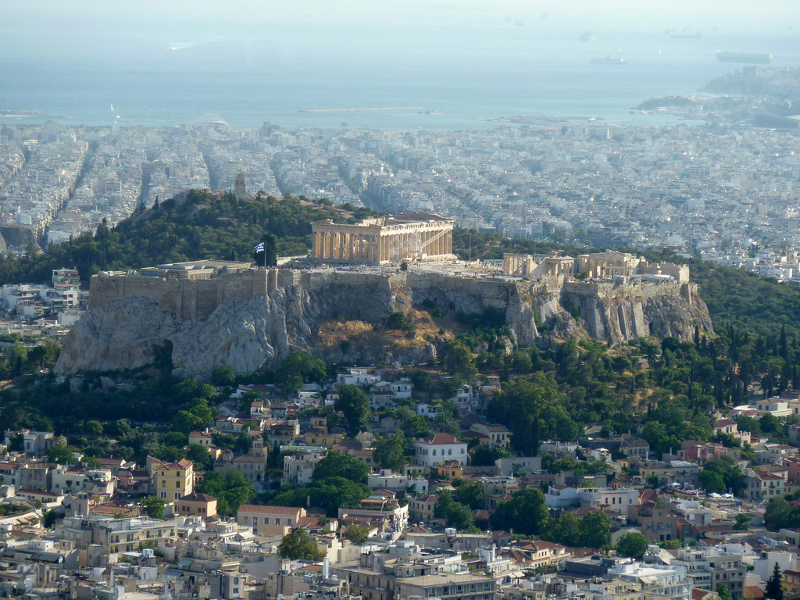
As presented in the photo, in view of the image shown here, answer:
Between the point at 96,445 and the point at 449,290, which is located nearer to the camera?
the point at 96,445

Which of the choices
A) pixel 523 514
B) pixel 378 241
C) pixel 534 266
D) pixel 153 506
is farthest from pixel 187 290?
pixel 523 514

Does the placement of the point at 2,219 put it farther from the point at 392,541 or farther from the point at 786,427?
the point at 392,541

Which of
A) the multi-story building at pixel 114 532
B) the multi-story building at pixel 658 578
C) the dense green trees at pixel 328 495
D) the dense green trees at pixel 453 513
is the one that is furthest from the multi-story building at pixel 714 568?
the multi-story building at pixel 114 532

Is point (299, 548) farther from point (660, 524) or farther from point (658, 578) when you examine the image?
point (660, 524)

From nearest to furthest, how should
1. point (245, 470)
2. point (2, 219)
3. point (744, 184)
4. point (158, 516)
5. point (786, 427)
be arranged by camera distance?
1. point (158, 516)
2. point (245, 470)
3. point (786, 427)
4. point (2, 219)
5. point (744, 184)

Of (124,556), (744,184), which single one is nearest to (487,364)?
(124,556)
